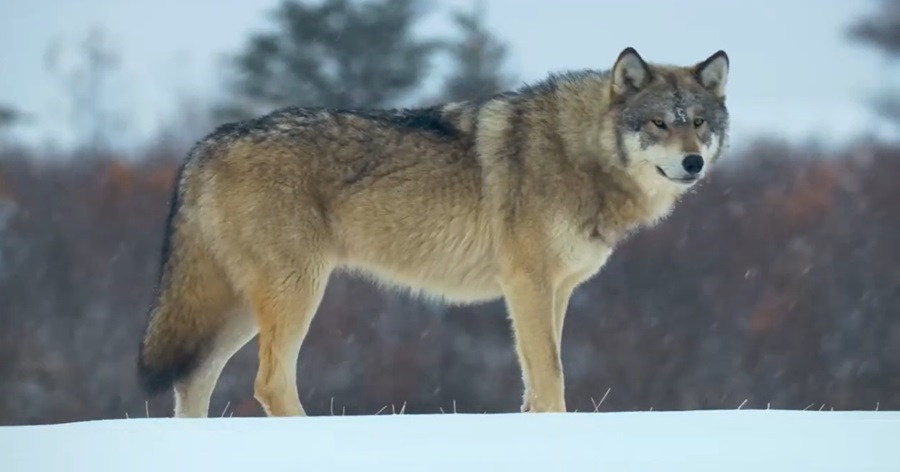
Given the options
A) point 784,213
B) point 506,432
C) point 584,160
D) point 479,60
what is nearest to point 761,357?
point 784,213

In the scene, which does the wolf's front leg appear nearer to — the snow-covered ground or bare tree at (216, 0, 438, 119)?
the snow-covered ground

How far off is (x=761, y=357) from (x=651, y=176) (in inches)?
809

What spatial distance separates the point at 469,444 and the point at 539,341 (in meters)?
2.19

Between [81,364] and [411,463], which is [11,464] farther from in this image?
[81,364]

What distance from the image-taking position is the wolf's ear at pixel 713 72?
6.69 meters

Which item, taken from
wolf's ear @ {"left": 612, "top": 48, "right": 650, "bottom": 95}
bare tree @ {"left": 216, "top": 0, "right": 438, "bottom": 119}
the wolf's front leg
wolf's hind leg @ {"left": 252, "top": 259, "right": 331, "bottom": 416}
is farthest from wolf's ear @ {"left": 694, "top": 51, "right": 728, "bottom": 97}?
bare tree @ {"left": 216, "top": 0, "right": 438, "bottom": 119}

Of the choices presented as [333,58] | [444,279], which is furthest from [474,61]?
[444,279]

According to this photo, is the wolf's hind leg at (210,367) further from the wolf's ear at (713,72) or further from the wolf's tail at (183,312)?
the wolf's ear at (713,72)

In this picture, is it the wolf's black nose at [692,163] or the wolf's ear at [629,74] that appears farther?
the wolf's ear at [629,74]

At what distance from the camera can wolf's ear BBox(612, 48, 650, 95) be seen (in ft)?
21.6

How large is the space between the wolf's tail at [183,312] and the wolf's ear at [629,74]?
2.16 metres

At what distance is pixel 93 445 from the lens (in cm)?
431

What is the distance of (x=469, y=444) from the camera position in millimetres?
4191

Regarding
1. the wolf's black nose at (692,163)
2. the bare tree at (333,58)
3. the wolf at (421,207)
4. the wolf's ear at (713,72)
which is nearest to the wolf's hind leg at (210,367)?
the wolf at (421,207)
